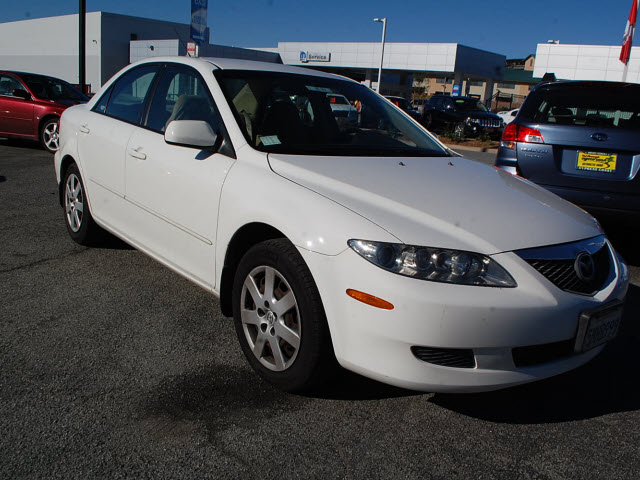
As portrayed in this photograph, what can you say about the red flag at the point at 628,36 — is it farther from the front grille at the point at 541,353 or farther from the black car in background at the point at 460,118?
the front grille at the point at 541,353

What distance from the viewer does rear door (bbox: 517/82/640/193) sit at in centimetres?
500

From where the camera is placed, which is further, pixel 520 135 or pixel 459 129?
pixel 459 129

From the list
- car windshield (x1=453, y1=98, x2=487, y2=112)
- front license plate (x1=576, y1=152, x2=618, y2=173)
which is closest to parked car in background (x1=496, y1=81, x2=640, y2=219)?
front license plate (x1=576, y1=152, x2=618, y2=173)

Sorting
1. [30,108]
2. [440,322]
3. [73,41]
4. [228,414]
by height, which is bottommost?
[228,414]

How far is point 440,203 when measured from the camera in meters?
2.78

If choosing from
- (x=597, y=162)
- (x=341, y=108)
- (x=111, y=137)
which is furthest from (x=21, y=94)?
(x=597, y=162)

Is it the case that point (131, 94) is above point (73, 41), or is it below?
below

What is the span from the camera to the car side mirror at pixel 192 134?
321cm

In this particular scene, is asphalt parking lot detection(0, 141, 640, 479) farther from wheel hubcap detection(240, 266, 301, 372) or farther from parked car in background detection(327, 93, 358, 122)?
parked car in background detection(327, 93, 358, 122)

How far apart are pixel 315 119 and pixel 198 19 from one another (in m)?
13.4

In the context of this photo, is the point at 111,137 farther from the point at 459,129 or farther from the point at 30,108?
the point at 459,129

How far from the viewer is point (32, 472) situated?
218cm

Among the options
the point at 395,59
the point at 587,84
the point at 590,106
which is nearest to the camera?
the point at 590,106

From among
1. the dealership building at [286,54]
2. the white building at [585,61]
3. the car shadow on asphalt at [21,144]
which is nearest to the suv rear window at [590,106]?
the car shadow on asphalt at [21,144]
